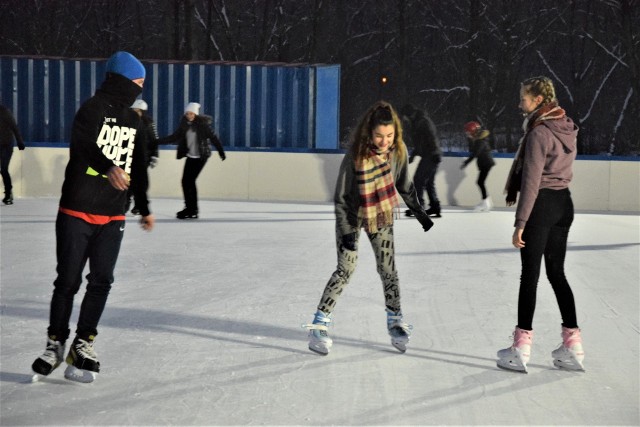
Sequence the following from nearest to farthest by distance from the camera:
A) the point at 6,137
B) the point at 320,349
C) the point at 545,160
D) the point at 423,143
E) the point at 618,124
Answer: the point at 545,160
the point at 320,349
the point at 423,143
the point at 6,137
the point at 618,124

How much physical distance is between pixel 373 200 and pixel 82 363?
166 cm

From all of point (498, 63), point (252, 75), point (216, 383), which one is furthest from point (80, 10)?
point (216, 383)

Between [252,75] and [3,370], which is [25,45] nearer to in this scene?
[252,75]

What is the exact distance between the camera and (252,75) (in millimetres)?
19938

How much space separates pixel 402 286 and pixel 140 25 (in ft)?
130

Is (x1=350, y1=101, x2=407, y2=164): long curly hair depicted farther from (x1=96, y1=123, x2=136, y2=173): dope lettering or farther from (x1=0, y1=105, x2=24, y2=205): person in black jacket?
(x1=0, y1=105, x2=24, y2=205): person in black jacket

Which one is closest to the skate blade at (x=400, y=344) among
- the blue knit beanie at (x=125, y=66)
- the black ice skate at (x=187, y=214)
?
the blue knit beanie at (x=125, y=66)

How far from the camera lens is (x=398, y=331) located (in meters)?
5.50

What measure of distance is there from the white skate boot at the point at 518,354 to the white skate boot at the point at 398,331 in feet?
1.81

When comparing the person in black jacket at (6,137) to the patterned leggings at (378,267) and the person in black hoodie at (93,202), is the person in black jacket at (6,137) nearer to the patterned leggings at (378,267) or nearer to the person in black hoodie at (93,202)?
the patterned leggings at (378,267)

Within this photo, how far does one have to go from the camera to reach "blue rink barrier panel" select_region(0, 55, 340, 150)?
19.8 m

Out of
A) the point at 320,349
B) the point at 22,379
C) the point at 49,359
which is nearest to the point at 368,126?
the point at 320,349

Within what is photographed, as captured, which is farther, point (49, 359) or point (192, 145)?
point (192, 145)

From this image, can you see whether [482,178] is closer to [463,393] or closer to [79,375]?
[463,393]
